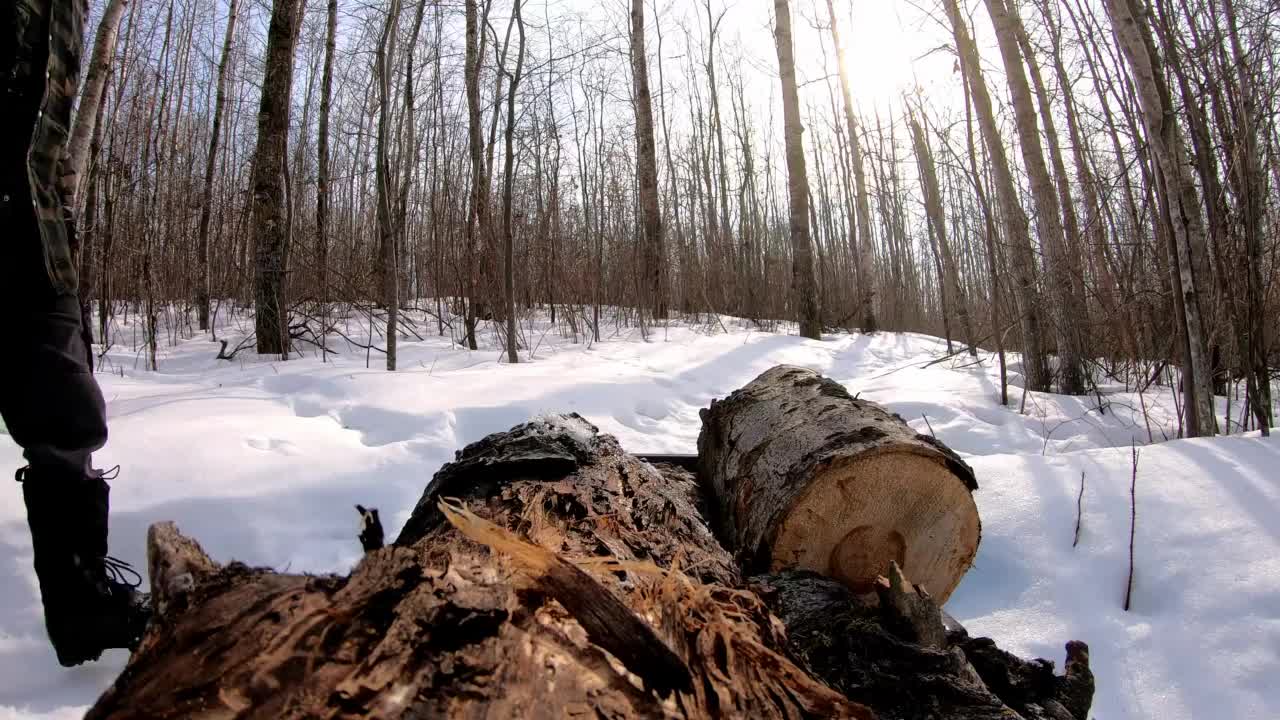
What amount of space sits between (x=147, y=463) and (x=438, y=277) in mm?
4619

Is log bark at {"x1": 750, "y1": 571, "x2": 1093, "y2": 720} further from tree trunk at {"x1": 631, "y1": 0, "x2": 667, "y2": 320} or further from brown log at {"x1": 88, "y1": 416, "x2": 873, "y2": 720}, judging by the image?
tree trunk at {"x1": 631, "y1": 0, "x2": 667, "y2": 320}

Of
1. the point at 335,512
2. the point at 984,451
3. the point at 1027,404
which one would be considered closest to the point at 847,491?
the point at 335,512

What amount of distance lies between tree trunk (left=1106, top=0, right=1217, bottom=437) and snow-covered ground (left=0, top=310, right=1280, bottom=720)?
53 cm

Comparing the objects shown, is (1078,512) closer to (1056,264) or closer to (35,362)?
(35,362)

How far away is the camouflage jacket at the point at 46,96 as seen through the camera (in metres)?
1.22

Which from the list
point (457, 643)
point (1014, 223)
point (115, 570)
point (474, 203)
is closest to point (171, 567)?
point (457, 643)

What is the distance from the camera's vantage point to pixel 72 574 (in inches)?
49.7

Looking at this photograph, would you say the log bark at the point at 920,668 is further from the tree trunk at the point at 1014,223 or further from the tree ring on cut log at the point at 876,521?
the tree trunk at the point at 1014,223

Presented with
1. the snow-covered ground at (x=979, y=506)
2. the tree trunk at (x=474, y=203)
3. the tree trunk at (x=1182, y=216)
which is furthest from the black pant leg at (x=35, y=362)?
the tree trunk at (x=474, y=203)

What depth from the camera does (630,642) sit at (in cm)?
56

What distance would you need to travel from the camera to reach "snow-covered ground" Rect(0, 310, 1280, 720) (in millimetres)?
1318

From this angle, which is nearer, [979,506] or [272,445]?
[979,506]

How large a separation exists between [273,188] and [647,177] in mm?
4387

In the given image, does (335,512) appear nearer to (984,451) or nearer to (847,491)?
(847,491)
